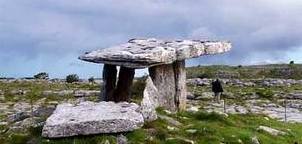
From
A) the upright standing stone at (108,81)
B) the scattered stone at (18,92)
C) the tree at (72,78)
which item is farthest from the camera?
the tree at (72,78)

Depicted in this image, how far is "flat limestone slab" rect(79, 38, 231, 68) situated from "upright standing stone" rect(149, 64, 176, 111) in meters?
1.20

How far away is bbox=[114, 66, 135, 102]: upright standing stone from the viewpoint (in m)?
33.3

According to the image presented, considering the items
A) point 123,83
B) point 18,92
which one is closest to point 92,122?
point 123,83

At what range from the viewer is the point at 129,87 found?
33.1m

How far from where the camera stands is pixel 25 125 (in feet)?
90.3

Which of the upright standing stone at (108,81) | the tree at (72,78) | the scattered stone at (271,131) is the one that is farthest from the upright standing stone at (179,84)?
the tree at (72,78)

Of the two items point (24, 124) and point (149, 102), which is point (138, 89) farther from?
point (24, 124)

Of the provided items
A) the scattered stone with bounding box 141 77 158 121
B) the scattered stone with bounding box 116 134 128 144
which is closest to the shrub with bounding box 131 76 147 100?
the scattered stone with bounding box 141 77 158 121

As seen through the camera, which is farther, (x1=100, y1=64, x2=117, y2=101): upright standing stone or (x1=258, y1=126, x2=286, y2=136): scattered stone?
(x1=100, y1=64, x2=117, y2=101): upright standing stone

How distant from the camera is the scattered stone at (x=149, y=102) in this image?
91.0ft

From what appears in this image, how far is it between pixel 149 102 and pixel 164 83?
213 inches

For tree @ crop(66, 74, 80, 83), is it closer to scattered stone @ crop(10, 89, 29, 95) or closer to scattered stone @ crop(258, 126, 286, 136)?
scattered stone @ crop(10, 89, 29, 95)

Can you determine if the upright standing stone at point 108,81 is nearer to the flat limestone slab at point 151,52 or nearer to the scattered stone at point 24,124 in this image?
the flat limestone slab at point 151,52

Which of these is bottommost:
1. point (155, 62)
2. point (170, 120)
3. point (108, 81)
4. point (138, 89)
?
point (170, 120)
